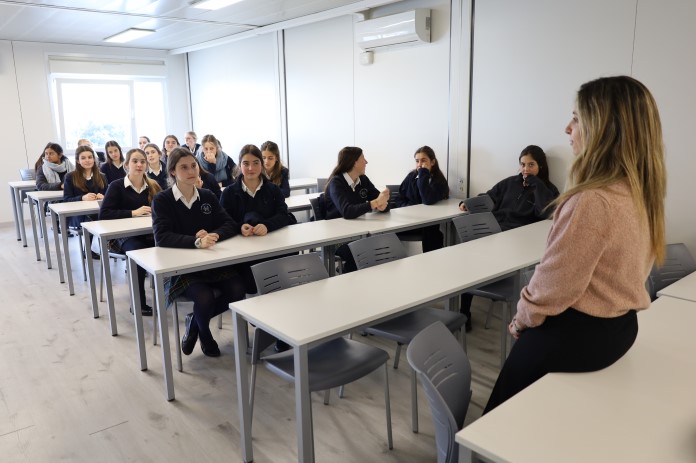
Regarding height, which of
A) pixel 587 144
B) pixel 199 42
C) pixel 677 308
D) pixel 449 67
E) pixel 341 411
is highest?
pixel 199 42

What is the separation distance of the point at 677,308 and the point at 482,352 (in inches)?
56.3

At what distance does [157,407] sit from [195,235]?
112 cm

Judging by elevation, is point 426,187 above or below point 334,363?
above

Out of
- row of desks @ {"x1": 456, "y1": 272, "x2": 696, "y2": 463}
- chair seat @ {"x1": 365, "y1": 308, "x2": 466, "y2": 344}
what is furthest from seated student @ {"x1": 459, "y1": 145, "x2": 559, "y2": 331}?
row of desks @ {"x1": 456, "y1": 272, "x2": 696, "y2": 463}

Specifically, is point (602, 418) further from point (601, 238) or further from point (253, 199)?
point (253, 199)

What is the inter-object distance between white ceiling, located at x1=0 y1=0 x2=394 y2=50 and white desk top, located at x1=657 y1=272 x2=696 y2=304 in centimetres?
411

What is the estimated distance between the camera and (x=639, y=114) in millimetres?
1422

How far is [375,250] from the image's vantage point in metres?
3.08

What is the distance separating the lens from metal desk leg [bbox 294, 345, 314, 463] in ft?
6.26

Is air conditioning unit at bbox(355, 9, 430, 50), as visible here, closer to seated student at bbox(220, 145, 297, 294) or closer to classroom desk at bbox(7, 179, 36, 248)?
classroom desk at bbox(7, 179, 36, 248)

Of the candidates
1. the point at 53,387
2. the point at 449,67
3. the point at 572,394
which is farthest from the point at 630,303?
the point at 449,67

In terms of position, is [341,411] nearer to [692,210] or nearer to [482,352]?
[482,352]

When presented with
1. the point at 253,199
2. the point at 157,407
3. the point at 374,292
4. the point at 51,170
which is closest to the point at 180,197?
the point at 253,199

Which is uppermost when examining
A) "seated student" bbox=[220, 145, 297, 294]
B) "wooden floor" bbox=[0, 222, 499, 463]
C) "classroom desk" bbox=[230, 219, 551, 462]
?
"seated student" bbox=[220, 145, 297, 294]
